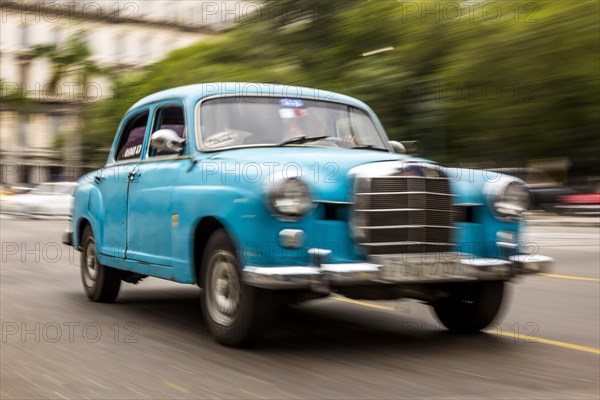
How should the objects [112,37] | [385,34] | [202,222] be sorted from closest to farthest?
[202,222] → [385,34] → [112,37]

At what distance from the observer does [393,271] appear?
604cm

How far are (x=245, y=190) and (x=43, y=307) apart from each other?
3.46m

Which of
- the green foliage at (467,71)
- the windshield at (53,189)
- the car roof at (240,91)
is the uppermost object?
the green foliage at (467,71)

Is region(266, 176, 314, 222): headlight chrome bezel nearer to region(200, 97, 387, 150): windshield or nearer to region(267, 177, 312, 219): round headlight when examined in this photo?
region(267, 177, 312, 219): round headlight

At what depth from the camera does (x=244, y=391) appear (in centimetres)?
501

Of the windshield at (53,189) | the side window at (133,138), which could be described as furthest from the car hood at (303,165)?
the windshield at (53,189)

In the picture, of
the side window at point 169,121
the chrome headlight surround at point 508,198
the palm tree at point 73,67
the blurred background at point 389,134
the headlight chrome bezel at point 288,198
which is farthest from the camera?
the palm tree at point 73,67

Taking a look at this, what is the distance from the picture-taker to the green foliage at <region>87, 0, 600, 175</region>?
3244 centimetres

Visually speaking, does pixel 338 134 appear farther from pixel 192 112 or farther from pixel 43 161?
pixel 43 161

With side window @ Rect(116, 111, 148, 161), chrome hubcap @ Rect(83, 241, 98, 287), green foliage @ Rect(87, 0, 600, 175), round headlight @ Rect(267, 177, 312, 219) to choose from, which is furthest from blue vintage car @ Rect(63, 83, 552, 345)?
green foliage @ Rect(87, 0, 600, 175)

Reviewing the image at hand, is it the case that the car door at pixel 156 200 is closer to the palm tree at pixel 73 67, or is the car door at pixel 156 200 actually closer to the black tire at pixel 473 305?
the black tire at pixel 473 305

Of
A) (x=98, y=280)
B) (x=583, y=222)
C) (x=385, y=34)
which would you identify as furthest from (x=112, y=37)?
(x=98, y=280)

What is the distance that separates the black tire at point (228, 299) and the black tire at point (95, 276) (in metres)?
2.51

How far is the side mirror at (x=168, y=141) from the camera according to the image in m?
7.24
